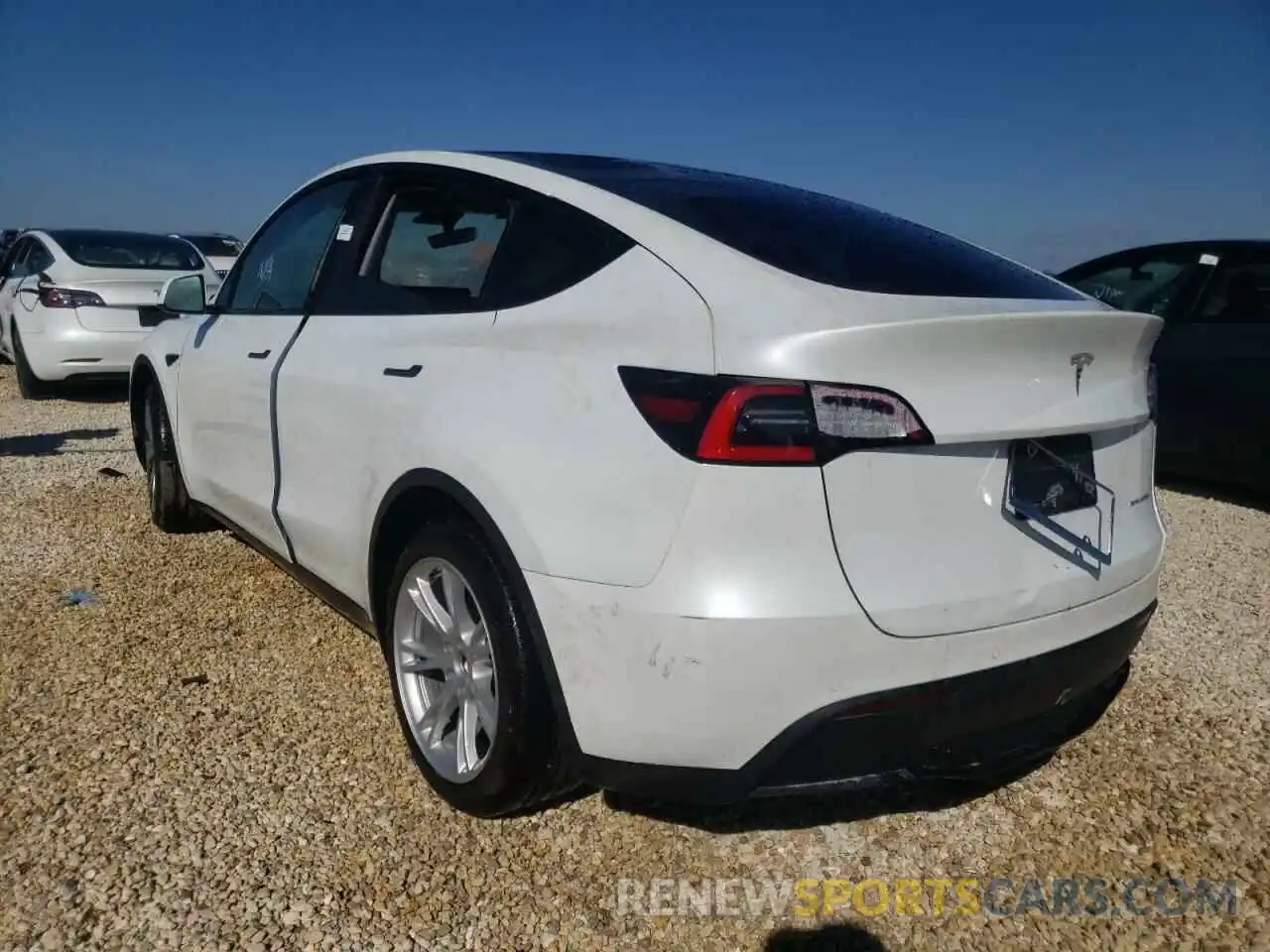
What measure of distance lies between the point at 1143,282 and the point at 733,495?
566 cm

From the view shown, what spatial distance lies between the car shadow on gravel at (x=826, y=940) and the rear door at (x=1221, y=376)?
4839 millimetres

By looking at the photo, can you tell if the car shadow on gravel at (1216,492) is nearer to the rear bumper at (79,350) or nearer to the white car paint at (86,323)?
the white car paint at (86,323)

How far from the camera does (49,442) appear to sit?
7.14 m

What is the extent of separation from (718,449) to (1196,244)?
559cm

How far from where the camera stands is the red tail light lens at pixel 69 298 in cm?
840

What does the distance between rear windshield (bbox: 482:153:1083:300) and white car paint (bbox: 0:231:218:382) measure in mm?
7078

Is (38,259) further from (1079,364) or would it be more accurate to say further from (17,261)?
(1079,364)

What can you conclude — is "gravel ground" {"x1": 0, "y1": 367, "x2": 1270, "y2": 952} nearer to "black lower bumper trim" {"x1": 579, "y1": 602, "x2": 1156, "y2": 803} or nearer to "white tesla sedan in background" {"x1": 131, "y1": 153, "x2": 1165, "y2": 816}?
"white tesla sedan in background" {"x1": 131, "y1": 153, "x2": 1165, "y2": 816}

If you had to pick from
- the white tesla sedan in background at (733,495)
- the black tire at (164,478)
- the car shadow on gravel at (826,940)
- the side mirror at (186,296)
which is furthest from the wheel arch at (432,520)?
the black tire at (164,478)

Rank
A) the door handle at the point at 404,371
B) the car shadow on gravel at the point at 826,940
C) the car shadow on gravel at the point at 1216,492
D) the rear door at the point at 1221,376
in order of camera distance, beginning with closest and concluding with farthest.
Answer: the car shadow on gravel at the point at 826,940 → the door handle at the point at 404,371 → the rear door at the point at 1221,376 → the car shadow on gravel at the point at 1216,492

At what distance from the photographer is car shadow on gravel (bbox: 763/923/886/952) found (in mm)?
2016

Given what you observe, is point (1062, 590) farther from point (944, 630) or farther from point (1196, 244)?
point (1196, 244)

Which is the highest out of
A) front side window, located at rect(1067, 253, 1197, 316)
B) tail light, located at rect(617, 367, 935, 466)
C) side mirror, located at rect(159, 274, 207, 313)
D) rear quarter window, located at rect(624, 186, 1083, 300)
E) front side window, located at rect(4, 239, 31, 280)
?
rear quarter window, located at rect(624, 186, 1083, 300)

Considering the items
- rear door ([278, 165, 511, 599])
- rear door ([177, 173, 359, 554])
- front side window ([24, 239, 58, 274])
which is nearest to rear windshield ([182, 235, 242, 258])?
front side window ([24, 239, 58, 274])
